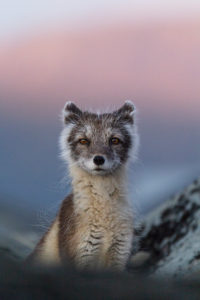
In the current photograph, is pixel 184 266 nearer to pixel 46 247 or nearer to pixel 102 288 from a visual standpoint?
pixel 46 247

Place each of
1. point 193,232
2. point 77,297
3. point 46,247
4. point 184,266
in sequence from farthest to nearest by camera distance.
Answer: point 193,232 → point 184,266 → point 46,247 → point 77,297

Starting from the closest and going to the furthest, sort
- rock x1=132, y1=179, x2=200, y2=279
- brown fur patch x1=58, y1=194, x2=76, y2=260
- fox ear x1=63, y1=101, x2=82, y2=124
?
brown fur patch x1=58, y1=194, x2=76, y2=260
fox ear x1=63, y1=101, x2=82, y2=124
rock x1=132, y1=179, x2=200, y2=279

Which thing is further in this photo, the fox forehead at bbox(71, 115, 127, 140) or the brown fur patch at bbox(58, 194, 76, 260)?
the fox forehead at bbox(71, 115, 127, 140)

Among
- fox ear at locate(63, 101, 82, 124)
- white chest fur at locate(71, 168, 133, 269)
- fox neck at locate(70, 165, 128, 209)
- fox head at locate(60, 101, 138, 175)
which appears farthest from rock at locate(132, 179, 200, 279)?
fox ear at locate(63, 101, 82, 124)

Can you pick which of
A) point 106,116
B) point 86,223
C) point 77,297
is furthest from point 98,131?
point 77,297

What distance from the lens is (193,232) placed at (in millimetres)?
9852

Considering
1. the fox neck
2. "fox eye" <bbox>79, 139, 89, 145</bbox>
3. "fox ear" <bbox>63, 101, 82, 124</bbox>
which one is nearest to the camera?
the fox neck

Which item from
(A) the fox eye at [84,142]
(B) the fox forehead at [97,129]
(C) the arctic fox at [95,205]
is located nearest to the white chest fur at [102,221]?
(C) the arctic fox at [95,205]

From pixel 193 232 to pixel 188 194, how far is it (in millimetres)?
1415

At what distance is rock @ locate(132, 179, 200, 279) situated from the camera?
29.2ft

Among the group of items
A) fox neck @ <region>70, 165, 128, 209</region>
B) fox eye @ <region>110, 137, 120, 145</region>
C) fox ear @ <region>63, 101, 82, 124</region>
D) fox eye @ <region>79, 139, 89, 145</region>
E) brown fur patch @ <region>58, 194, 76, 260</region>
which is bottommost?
brown fur patch @ <region>58, 194, 76, 260</region>

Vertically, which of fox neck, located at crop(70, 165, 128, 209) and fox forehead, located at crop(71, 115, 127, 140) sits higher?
fox forehead, located at crop(71, 115, 127, 140)

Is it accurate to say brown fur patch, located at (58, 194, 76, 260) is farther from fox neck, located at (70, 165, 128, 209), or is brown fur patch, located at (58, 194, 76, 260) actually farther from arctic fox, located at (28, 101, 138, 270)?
fox neck, located at (70, 165, 128, 209)

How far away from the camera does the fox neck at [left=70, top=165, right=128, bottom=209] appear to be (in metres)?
6.97
